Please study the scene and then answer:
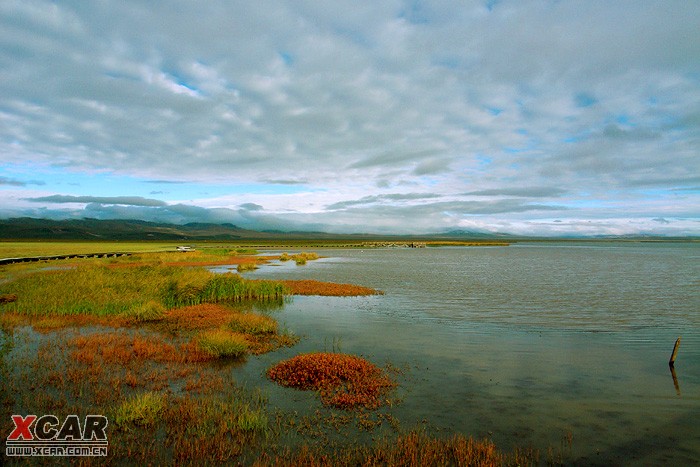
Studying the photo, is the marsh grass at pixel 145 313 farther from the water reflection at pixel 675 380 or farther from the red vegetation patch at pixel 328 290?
the water reflection at pixel 675 380

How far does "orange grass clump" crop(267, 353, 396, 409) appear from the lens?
1191 centimetres

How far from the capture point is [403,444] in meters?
9.31

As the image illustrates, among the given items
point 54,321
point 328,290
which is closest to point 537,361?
point 328,290

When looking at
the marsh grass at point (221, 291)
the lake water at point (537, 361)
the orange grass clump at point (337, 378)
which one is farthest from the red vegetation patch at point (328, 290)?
the orange grass clump at point (337, 378)

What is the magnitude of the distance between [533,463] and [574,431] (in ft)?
7.85

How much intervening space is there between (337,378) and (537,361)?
8.86 metres

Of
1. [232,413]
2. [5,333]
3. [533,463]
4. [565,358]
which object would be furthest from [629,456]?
[5,333]

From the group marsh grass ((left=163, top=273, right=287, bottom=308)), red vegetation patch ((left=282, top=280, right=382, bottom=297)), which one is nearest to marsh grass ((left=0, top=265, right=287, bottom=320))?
marsh grass ((left=163, top=273, right=287, bottom=308))

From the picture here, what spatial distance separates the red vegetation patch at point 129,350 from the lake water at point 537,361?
296 cm

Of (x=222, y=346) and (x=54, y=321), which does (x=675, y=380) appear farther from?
(x=54, y=321)

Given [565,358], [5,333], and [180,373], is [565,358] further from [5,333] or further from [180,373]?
[5,333]

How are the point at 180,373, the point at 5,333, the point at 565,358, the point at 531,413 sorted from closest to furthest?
1. the point at 531,413
2. the point at 180,373
3. the point at 565,358
4. the point at 5,333

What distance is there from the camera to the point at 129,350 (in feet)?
52.2

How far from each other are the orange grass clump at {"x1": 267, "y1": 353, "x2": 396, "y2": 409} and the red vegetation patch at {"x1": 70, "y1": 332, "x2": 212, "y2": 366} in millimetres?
4046
